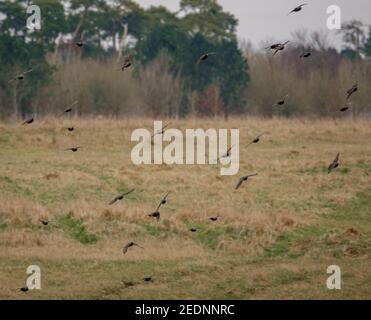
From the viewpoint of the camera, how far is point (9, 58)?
53.7m

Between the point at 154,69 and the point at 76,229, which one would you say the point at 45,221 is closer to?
the point at 76,229

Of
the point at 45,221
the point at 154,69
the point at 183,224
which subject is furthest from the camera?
the point at 154,69

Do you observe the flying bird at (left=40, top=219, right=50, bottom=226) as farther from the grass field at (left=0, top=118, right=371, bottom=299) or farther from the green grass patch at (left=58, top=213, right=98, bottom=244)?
the green grass patch at (left=58, top=213, right=98, bottom=244)

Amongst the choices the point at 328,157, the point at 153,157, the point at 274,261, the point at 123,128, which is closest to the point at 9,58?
the point at 123,128

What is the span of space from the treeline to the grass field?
17.8 m

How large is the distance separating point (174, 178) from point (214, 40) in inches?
1568

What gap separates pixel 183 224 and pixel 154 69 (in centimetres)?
4026

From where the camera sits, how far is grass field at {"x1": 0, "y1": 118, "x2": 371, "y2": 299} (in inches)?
813

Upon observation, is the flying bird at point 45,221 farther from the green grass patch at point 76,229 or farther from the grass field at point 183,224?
the green grass patch at point 76,229

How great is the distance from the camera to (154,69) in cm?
6581

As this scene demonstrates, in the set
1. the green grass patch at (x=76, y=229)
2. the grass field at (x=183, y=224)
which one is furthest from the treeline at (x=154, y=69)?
the green grass patch at (x=76, y=229)

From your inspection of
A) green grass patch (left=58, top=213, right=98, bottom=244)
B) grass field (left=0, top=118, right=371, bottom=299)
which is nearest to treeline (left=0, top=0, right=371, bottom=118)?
grass field (left=0, top=118, right=371, bottom=299)

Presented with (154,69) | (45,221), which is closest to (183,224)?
(45,221)

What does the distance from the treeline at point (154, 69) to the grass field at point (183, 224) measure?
17814 mm
